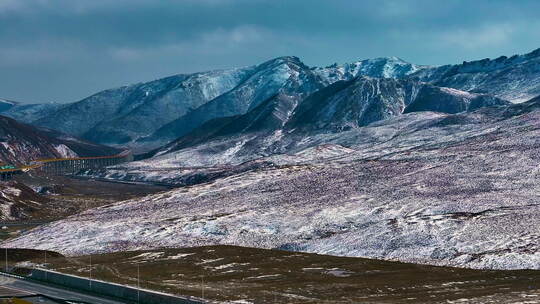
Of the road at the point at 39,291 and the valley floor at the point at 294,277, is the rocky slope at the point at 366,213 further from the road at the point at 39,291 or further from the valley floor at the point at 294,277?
the road at the point at 39,291

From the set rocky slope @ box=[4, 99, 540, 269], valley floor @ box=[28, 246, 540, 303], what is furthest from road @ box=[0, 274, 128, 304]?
rocky slope @ box=[4, 99, 540, 269]

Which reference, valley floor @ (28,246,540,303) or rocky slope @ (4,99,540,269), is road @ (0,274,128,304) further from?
rocky slope @ (4,99,540,269)

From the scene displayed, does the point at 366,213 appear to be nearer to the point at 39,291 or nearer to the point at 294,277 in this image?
the point at 294,277

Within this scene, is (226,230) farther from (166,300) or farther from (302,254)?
(166,300)

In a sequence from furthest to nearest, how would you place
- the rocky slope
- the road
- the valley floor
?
the rocky slope, the road, the valley floor

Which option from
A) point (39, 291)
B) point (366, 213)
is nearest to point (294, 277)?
point (39, 291)
